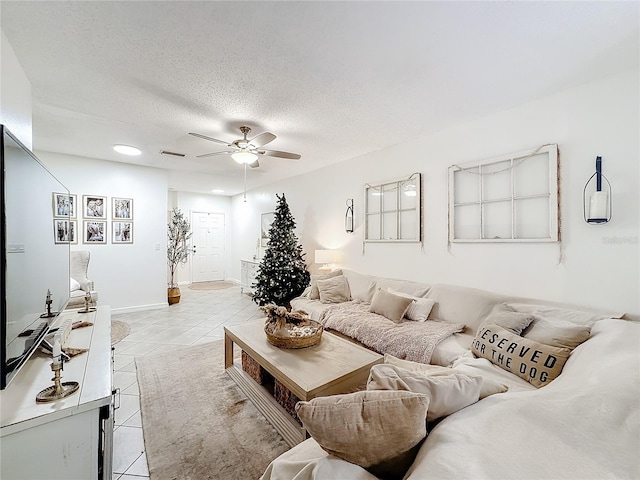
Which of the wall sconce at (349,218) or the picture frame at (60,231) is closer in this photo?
the picture frame at (60,231)

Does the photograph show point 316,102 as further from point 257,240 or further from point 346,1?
point 257,240

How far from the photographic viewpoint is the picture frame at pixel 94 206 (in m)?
4.24

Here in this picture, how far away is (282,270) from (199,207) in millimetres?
4564

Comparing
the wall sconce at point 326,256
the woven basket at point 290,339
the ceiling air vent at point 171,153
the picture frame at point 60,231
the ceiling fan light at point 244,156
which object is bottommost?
the woven basket at point 290,339

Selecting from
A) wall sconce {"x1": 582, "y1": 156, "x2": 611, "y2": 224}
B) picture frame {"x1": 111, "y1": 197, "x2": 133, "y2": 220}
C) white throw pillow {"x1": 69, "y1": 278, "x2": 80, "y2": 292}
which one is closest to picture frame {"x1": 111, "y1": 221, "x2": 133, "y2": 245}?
picture frame {"x1": 111, "y1": 197, "x2": 133, "y2": 220}

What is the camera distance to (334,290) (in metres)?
3.73

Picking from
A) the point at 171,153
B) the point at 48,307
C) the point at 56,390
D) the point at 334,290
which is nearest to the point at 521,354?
the point at 334,290

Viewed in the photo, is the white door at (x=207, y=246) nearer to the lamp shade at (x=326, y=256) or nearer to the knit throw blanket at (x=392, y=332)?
the lamp shade at (x=326, y=256)

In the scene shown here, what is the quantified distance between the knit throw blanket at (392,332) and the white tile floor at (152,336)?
1797 millimetres

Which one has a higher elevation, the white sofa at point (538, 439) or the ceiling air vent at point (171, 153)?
the ceiling air vent at point (171, 153)

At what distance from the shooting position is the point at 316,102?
2.43 metres

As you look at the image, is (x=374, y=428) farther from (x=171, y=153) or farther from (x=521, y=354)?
(x=171, y=153)

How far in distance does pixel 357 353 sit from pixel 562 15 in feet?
7.78

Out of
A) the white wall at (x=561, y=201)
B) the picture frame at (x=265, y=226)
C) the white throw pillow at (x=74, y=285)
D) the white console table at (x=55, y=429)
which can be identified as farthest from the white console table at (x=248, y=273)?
the white console table at (x=55, y=429)
